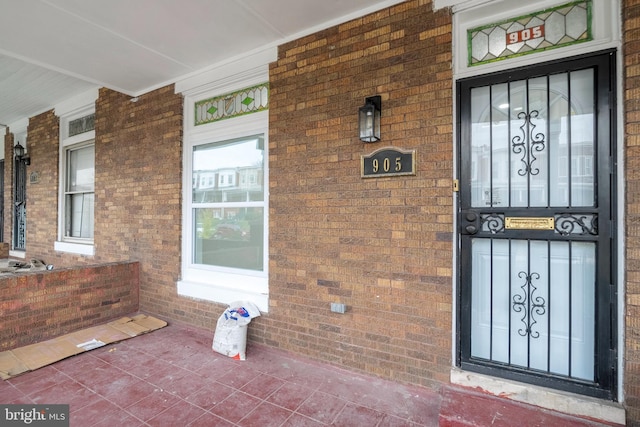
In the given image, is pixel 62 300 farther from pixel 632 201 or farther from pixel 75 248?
pixel 632 201

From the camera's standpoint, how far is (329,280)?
2.95m

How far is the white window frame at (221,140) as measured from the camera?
3438 millimetres

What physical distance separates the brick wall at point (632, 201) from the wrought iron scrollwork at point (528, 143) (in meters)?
0.46

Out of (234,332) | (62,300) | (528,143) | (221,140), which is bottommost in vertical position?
(234,332)

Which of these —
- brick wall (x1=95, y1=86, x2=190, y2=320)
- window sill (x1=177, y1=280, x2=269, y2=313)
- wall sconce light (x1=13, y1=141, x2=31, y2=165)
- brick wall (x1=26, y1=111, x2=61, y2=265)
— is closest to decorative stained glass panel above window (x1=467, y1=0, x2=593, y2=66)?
window sill (x1=177, y1=280, x2=269, y2=313)

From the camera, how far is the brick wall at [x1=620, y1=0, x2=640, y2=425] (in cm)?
198

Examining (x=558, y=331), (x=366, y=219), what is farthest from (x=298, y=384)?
(x=558, y=331)

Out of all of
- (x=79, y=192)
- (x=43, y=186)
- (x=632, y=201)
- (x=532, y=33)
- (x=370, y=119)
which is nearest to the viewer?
(x=632, y=201)

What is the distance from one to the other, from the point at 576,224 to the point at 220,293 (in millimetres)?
3298

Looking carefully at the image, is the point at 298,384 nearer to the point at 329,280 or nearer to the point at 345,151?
the point at 329,280

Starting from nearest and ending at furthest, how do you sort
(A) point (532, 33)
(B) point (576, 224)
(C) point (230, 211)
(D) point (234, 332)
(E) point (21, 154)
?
(B) point (576, 224) < (A) point (532, 33) < (D) point (234, 332) < (C) point (230, 211) < (E) point (21, 154)

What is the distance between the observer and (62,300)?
3654mm

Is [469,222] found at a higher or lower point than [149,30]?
lower

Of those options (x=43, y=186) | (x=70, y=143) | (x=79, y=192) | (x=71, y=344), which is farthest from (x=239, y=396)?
(x=43, y=186)
